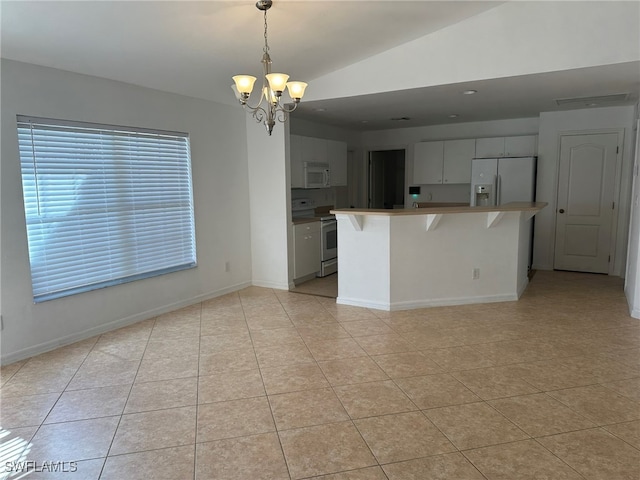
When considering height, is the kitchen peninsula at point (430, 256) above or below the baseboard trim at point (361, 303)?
above

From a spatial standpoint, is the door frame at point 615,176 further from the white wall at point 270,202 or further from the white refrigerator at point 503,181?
the white wall at point 270,202

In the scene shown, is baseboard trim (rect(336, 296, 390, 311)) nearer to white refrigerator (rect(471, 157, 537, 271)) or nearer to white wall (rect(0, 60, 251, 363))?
white wall (rect(0, 60, 251, 363))

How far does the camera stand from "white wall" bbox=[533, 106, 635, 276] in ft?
18.6

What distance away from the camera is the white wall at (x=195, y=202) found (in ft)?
10.6

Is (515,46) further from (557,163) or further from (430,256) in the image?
(557,163)

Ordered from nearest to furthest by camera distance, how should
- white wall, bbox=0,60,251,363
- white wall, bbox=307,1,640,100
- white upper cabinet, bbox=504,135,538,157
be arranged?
white wall, bbox=0,60,251,363, white wall, bbox=307,1,640,100, white upper cabinet, bbox=504,135,538,157

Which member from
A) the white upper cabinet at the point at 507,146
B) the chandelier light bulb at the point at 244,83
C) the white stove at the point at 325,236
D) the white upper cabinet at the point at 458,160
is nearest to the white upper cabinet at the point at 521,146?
the white upper cabinet at the point at 507,146

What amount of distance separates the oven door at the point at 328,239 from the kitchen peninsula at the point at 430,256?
53.3 inches

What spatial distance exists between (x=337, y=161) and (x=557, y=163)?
325cm

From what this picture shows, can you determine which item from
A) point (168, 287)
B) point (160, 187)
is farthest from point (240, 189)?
point (168, 287)

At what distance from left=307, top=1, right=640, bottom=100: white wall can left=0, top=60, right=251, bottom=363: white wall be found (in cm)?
199

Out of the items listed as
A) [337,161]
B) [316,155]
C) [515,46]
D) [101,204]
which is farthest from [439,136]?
[101,204]

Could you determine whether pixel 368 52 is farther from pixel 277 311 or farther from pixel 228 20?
pixel 277 311

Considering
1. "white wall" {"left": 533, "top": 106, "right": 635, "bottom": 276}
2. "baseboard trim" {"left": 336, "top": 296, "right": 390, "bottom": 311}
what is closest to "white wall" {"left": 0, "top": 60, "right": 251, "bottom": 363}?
"baseboard trim" {"left": 336, "top": 296, "right": 390, "bottom": 311}
